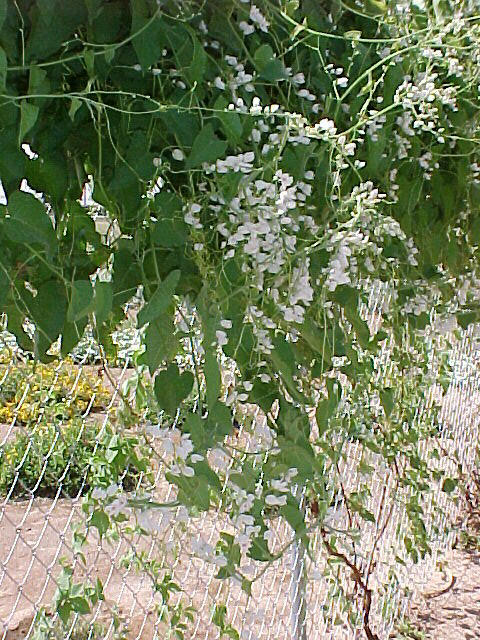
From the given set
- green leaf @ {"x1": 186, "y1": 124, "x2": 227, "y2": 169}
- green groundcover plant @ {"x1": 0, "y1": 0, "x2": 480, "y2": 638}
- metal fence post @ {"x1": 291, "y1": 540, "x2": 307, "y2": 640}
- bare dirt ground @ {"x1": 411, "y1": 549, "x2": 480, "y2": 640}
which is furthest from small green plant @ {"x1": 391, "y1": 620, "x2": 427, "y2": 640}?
green leaf @ {"x1": 186, "y1": 124, "x2": 227, "y2": 169}

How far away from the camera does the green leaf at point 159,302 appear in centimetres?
91

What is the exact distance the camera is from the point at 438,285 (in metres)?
1.61

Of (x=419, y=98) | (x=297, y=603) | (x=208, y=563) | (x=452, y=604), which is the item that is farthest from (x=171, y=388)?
(x=452, y=604)

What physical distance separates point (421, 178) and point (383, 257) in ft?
0.56

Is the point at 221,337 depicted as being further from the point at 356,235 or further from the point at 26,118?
the point at 26,118

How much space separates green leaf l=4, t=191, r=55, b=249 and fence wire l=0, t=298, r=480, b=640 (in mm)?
507

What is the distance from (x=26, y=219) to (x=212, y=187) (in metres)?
0.28

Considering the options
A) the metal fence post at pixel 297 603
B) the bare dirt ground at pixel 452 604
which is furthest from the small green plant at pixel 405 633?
the metal fence post at pixel 297 603

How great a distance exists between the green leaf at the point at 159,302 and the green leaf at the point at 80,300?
0.09m

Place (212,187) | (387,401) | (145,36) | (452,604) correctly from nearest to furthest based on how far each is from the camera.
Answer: (145,36), (212,187), (387,401), (452,604)

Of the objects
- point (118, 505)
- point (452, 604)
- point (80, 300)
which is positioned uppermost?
point (452, 604)

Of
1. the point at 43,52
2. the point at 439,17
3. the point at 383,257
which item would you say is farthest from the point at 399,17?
the point at 43,52

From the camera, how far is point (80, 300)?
83 cm

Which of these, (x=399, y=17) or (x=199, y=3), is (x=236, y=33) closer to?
(x=199, y=3)
